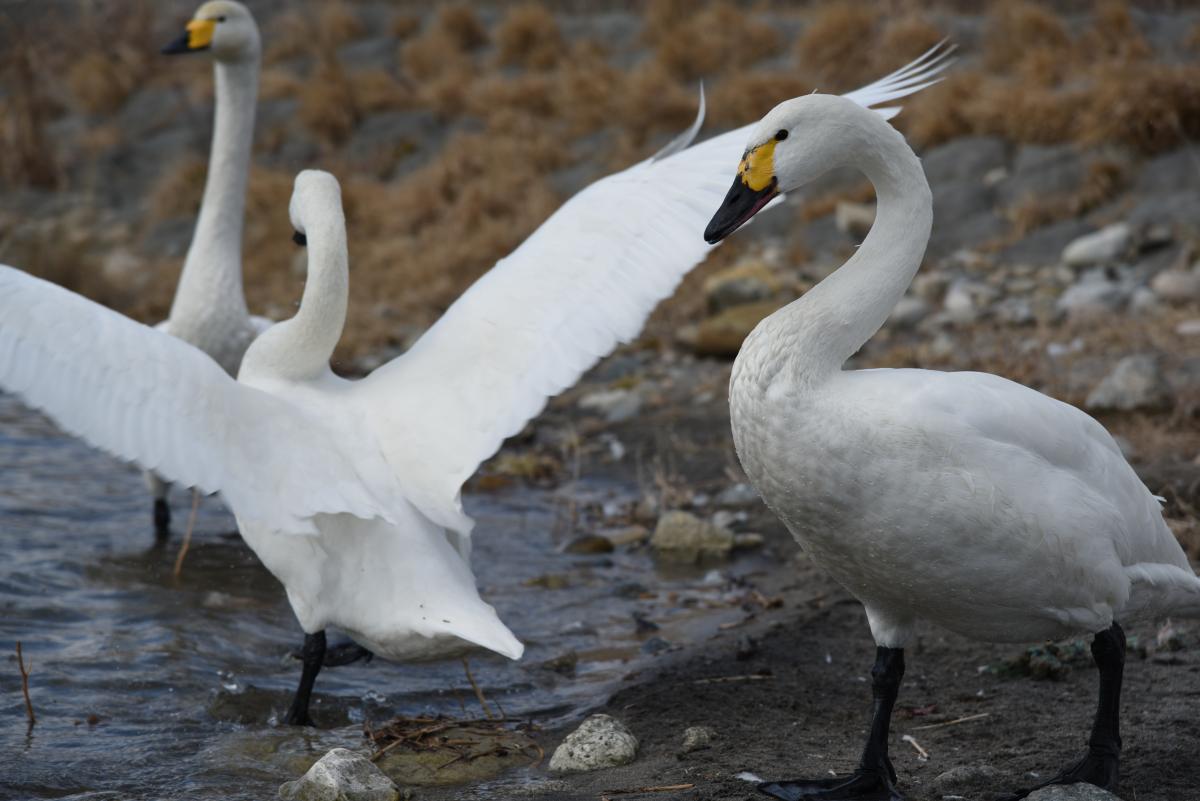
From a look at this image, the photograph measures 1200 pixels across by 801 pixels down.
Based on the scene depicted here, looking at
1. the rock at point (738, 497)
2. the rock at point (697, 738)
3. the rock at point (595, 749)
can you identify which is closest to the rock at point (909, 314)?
the rock at point (738, 497)

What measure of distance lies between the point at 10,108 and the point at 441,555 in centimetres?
1073

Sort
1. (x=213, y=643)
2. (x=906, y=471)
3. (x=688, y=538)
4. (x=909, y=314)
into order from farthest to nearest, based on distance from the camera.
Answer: (x=909, y=314) → (x=688, y=538) → (x=213, y=643) → (x=906, y=471)

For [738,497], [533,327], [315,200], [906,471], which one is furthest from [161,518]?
[906,471]

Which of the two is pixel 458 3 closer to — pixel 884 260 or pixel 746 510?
pixel 746 510

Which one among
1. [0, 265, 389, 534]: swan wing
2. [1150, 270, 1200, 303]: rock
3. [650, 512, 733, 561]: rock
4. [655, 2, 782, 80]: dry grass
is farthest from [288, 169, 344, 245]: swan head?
[655, 2, 782, 80]: dry grass

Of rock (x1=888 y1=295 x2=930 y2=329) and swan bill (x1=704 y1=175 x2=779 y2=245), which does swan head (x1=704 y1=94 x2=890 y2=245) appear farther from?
rock (x1=888 y1=295 x2=930 y2=329)

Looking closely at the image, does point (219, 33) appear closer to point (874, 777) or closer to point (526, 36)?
point (874, 777)

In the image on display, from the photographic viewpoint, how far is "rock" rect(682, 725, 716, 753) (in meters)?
3.92

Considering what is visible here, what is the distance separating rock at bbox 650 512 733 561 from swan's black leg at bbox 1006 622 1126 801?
250 cm

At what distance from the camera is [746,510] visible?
Answer: 6.37 m

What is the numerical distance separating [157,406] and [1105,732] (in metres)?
2.54

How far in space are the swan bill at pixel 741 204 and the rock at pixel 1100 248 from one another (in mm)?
5713

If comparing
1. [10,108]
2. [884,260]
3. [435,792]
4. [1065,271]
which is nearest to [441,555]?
[435,792]

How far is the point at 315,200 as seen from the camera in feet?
15.8
